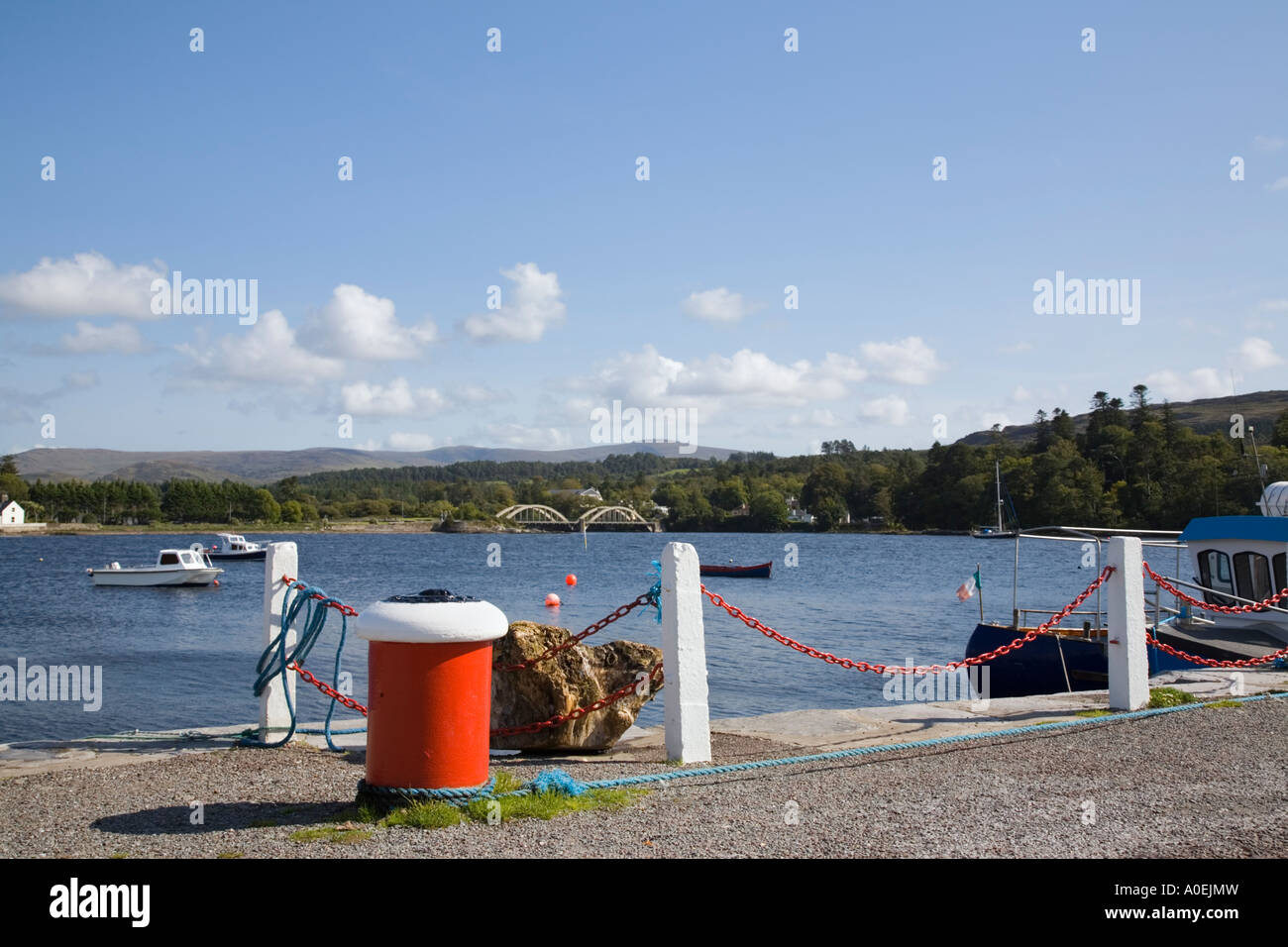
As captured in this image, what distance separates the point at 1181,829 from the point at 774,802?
2.47 meters

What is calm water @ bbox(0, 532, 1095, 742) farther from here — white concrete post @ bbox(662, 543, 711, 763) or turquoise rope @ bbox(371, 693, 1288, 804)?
white concrete post @ bbox(662, 543, 711, 763)

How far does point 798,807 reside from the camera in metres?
6.60

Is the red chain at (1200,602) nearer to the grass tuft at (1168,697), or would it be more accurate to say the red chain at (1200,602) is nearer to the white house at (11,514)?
the grass tuft at (1168,697)

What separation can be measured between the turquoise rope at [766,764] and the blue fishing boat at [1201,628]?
775cm

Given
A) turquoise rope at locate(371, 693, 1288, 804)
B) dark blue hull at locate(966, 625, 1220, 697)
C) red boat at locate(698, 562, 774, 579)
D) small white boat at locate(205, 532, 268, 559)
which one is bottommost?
red boat at locate(698, 562, 774, 579)

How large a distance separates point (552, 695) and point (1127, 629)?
6.10m

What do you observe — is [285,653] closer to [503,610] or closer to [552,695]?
[552,695]

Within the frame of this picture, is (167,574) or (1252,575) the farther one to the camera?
(167,574)

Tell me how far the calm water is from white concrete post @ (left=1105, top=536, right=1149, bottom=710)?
893cm

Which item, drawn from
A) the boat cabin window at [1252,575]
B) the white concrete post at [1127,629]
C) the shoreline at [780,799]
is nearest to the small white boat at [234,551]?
the boat cabin window at [1252,575]

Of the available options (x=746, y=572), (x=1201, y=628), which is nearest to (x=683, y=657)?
(x=1201, y=628)

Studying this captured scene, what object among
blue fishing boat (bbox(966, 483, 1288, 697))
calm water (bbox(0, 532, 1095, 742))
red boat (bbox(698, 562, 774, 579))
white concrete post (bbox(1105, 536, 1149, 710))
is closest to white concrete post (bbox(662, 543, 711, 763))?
white concrete post (bbox(1105, 536, 1149, 710))

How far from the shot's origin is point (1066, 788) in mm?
7141

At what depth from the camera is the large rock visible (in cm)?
1019
